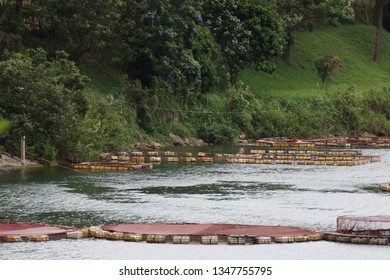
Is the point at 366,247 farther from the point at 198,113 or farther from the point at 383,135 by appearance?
the point at 383,135

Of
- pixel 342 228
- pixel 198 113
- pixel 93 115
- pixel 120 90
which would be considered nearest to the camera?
pixel 342 228

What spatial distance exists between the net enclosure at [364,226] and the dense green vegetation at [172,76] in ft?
98.5

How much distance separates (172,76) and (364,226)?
188 feet

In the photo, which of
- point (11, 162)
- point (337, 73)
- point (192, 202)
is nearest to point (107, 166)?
point (11, 162)

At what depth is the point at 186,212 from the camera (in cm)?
6197

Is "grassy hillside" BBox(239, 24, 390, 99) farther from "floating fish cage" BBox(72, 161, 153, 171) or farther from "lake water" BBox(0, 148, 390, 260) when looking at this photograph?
"lake water" BBox(0, 148, 390, 260)

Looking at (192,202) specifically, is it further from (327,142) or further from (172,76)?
(327,142)

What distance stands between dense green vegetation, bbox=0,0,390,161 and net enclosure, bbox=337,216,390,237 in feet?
98.5

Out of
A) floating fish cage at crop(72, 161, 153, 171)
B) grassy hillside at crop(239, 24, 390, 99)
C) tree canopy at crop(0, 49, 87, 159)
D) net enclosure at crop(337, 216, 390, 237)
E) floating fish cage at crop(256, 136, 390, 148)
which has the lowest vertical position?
net enclosure at crop(337, 216, 390, 237)

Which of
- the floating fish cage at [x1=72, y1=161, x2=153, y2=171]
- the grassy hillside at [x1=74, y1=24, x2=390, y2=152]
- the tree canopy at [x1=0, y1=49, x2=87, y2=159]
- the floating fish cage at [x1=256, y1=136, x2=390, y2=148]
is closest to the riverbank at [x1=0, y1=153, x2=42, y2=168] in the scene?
the tree canopy at [x1=0, y1=49, x2=87, y2=159]

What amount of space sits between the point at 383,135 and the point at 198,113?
25.1 metres

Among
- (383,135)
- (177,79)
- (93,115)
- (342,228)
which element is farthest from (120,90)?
(342,228)

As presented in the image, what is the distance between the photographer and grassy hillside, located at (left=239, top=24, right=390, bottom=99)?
434 ft

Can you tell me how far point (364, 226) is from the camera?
177ft
